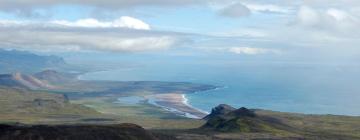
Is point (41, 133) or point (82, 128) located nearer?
point (41, 133)

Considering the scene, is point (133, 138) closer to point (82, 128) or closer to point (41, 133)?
point (82, 128)

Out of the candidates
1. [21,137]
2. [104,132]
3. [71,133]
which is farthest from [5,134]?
[104,132]

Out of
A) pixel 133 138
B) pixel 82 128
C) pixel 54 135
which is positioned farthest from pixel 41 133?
pixel 133 138

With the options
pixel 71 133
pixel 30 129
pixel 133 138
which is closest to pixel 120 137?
pixel 133 138

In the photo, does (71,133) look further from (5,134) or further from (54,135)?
(5,134)

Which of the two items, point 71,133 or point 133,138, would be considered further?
point 133,138

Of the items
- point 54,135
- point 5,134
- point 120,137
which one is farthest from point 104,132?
point 5,134

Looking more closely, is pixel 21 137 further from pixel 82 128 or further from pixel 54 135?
pixel 82 128
